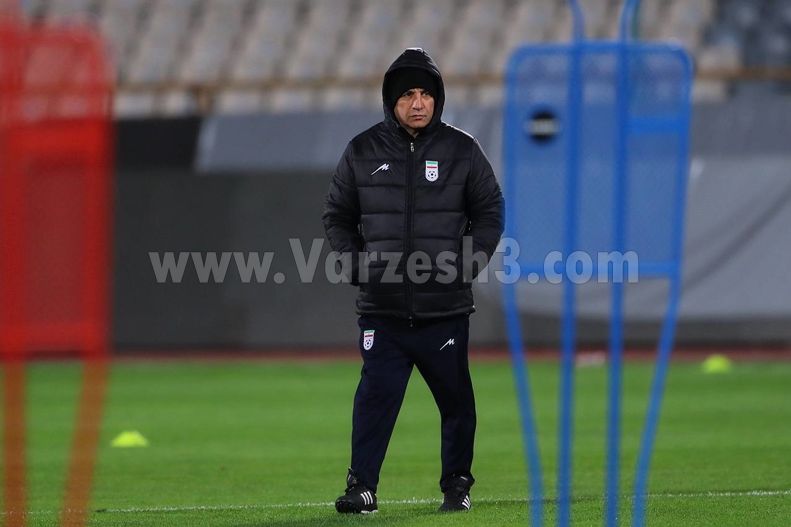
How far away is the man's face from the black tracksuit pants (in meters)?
0.99

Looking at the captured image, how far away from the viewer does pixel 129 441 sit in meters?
11.6

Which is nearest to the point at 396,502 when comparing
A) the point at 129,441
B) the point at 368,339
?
the point at 368,339

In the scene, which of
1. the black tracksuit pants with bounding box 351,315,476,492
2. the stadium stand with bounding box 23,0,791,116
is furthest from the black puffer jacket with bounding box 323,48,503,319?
the stadium stand with bounding box 23,0,791,116

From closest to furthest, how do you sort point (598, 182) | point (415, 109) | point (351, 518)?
point (415, 109) < point (351, 518) < point (598, 182)

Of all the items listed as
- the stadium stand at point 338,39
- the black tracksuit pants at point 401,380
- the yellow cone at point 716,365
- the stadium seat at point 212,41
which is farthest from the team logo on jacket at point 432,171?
the stadium seat at point 212,41

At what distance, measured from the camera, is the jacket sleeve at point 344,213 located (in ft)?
25.1

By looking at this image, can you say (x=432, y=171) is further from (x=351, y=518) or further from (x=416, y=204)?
(x=351, y=518)

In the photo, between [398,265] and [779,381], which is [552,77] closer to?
[779,381]

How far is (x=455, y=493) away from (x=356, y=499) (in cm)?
51

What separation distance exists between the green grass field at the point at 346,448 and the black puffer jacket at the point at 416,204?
44.6 inches

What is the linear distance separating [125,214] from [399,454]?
9.13 meters

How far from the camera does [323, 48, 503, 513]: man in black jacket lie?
24.8 feet

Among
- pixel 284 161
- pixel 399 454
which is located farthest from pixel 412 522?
pixel 284 161

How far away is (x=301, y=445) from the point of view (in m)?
11.3
